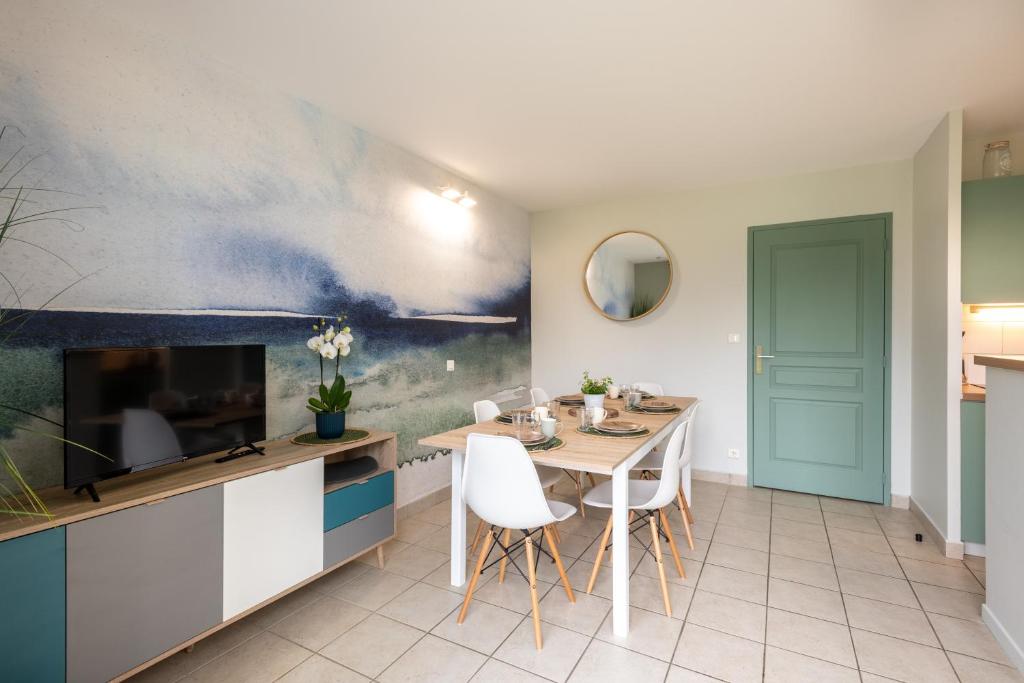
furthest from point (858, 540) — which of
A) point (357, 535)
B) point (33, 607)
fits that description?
point (33, 607)

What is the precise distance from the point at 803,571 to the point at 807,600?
0.32 metres

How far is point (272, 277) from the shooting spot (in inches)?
98.6

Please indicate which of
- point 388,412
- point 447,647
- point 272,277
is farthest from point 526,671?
point 272,277

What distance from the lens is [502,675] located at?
5.83 feet

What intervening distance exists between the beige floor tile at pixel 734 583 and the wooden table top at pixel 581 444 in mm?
834

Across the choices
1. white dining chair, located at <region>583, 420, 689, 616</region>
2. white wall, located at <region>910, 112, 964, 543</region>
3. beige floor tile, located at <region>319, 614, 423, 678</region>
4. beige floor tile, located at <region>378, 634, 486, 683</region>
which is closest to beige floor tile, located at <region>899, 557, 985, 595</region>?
white wall, located at <region>910, 112, 964, 543</region>

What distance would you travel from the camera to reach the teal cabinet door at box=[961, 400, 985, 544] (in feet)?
8.68

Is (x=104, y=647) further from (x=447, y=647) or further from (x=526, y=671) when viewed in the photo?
(x=526, y=671)

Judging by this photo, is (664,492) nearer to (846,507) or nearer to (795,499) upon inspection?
(795,499)

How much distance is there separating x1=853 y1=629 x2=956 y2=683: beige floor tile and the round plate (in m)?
1.23

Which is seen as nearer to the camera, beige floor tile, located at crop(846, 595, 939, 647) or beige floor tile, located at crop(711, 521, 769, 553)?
beige floor tile, located at crop(846, 595, 939, 647)

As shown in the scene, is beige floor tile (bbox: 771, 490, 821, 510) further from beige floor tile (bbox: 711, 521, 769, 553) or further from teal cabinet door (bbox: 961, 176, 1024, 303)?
teal cabinet door (bbox: 961, 176, 1024, 303)

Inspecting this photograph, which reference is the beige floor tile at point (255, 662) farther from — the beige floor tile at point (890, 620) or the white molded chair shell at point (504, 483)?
the beige floor tile at point (890, 620)

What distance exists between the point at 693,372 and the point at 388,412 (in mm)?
2712
